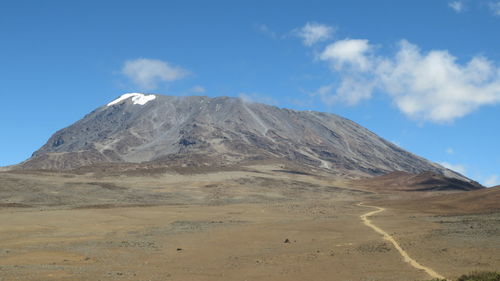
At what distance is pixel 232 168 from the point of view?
157375 millimetres

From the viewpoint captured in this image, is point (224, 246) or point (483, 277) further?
point (224, 246)

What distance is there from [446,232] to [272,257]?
14.4 metres

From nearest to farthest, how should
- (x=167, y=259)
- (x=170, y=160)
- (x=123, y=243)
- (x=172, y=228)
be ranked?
(x=167, y=259) < (x=123, y=243) < (x=172, y=228) < (x=170, y=160)

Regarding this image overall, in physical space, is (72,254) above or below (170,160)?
below

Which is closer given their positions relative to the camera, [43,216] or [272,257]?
[272,257]

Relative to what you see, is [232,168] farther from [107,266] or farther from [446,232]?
[107,266]

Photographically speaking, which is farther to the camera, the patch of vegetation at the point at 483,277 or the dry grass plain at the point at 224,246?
the dry grass plain at the point at 224,246

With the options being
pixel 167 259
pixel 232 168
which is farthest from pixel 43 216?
pixel 232 168

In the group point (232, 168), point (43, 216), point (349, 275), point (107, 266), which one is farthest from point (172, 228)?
point (232, 168)

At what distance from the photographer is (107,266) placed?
1078 inches

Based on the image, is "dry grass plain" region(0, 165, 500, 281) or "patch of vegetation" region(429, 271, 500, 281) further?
"dry grass plain" region(0, 165, 500, 281)

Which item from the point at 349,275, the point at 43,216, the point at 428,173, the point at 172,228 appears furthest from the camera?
the point at 428,173

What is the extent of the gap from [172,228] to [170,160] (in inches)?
5828

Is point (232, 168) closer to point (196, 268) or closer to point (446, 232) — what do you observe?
point (446, 232)
